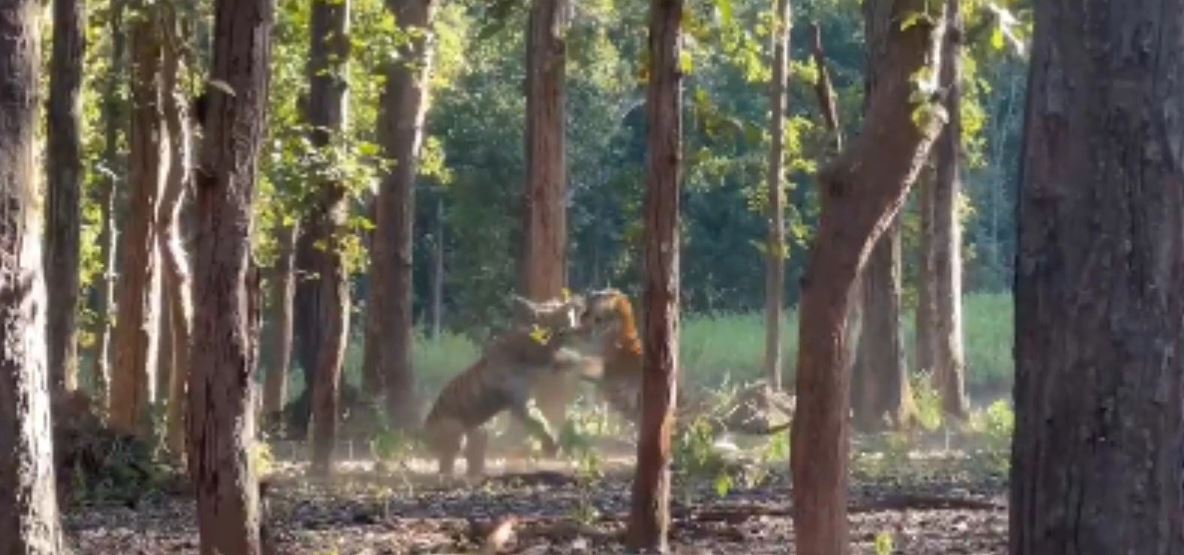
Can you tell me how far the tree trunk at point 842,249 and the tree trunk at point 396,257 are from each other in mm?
15303

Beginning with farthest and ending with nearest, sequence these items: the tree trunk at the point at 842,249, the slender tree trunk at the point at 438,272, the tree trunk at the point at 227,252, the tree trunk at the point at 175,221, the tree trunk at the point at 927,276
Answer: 1. the slender tree trunk at the point at 438,272
2. the tree trunk at the point at 927,276
3. the tree trunk at the point at 175,221
4. the tree trunk at the point at 842,249
5. the tree trunk at the point at 227,252

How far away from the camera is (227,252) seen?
1095cm

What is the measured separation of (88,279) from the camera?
1474 inches

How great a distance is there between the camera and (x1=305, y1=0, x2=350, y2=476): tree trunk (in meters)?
20.9

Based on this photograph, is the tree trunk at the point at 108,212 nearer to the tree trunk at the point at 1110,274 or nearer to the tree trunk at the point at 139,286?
the tree trunk at the point at 139,286

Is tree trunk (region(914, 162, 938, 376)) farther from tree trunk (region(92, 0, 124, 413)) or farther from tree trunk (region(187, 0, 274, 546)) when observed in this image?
tree trunk (region(187, 0, 274, 546))

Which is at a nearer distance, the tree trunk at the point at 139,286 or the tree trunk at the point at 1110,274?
the tree trunk at the point at 1110,274

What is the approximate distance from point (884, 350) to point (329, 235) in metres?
9.50

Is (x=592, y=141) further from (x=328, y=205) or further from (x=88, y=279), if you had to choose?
(x=328, y=205)

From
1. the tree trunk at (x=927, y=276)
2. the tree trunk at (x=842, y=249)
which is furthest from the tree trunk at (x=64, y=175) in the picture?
the tree trunk at (x=927, y=276)

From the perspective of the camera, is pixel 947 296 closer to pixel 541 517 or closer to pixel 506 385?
pixel 506 385

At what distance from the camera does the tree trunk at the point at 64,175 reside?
19562 mm

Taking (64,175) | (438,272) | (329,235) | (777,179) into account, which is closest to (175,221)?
(64,175)

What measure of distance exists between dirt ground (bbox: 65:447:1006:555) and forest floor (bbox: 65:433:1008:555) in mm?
17
